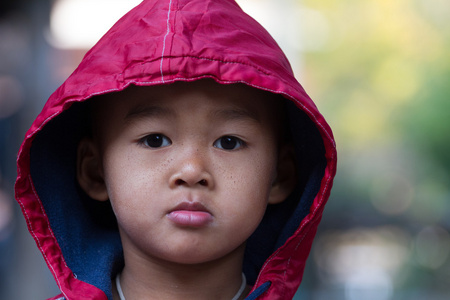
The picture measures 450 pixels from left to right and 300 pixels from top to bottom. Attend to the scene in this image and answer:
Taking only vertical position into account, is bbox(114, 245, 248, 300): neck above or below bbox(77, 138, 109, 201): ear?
below

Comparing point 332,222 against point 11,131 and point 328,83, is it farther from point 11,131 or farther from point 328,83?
Result: point 11,131

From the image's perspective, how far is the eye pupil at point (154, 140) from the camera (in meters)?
1.35

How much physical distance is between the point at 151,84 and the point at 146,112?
98mm

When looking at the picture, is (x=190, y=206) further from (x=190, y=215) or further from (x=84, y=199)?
(x=84, y=199)

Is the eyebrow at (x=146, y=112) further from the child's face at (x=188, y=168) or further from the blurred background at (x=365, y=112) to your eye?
the blurred background at (x=365, y=112)

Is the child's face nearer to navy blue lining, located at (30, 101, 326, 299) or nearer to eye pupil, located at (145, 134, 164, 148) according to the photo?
eye pupil, located at (145, 134, 164, 148)

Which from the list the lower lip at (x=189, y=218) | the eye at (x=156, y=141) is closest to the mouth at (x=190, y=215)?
the lower lip at (x=189, y=218)

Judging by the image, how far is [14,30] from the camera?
137 inches

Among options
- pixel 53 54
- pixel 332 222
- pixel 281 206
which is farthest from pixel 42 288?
pixel 281 206

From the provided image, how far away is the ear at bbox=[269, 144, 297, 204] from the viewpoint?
1.57 meters

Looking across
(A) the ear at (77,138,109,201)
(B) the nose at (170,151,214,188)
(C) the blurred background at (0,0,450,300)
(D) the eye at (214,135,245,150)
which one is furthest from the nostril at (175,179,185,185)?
(C) the blurred background at (0,0,450,300)

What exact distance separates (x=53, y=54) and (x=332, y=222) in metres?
1.81

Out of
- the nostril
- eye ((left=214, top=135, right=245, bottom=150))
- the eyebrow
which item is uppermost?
the eyebrow

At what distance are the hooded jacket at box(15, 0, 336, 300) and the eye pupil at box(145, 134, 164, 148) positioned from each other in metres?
0.13
